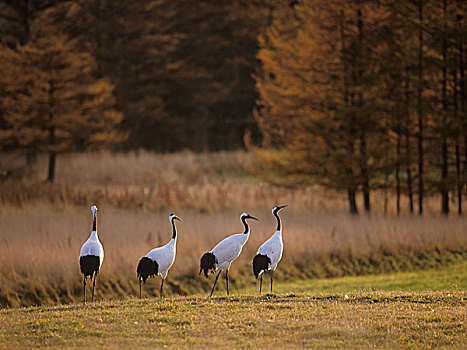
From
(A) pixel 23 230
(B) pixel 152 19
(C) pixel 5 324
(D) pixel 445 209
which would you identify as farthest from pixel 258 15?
(C) pixel 5 324

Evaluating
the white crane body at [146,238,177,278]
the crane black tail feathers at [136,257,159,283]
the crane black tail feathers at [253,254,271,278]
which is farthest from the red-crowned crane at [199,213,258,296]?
the crane black tail feathers at [136,257,159,283]

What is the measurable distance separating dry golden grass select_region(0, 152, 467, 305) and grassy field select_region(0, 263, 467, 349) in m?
4.20

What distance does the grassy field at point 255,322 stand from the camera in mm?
7805

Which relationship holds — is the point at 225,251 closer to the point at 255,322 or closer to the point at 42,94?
the point at 255,322

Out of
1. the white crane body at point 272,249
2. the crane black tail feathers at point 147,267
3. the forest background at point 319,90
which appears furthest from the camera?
the forest background at point 319,90

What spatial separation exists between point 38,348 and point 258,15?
4778 cm

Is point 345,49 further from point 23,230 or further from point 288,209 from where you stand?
point 23,230

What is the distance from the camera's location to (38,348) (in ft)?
25.0

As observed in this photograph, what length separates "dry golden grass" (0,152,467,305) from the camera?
567 inches

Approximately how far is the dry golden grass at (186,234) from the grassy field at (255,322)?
420 cm

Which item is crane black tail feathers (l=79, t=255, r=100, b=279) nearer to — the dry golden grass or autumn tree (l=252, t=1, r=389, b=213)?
the dry golden grass

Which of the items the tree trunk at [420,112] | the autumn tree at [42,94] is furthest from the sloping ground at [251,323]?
the autumn tree at [42,94]

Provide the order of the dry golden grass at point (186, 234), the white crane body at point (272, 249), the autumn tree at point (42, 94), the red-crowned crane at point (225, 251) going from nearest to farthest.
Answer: the red-crowned crane at point (225, 251)
the white crane body at point (272, 249)
the dry golden grass at point (186, 234)
the autumn tree at point (42, 94)

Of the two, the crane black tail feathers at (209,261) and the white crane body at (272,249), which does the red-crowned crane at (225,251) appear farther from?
the white crane body at (272,249)
